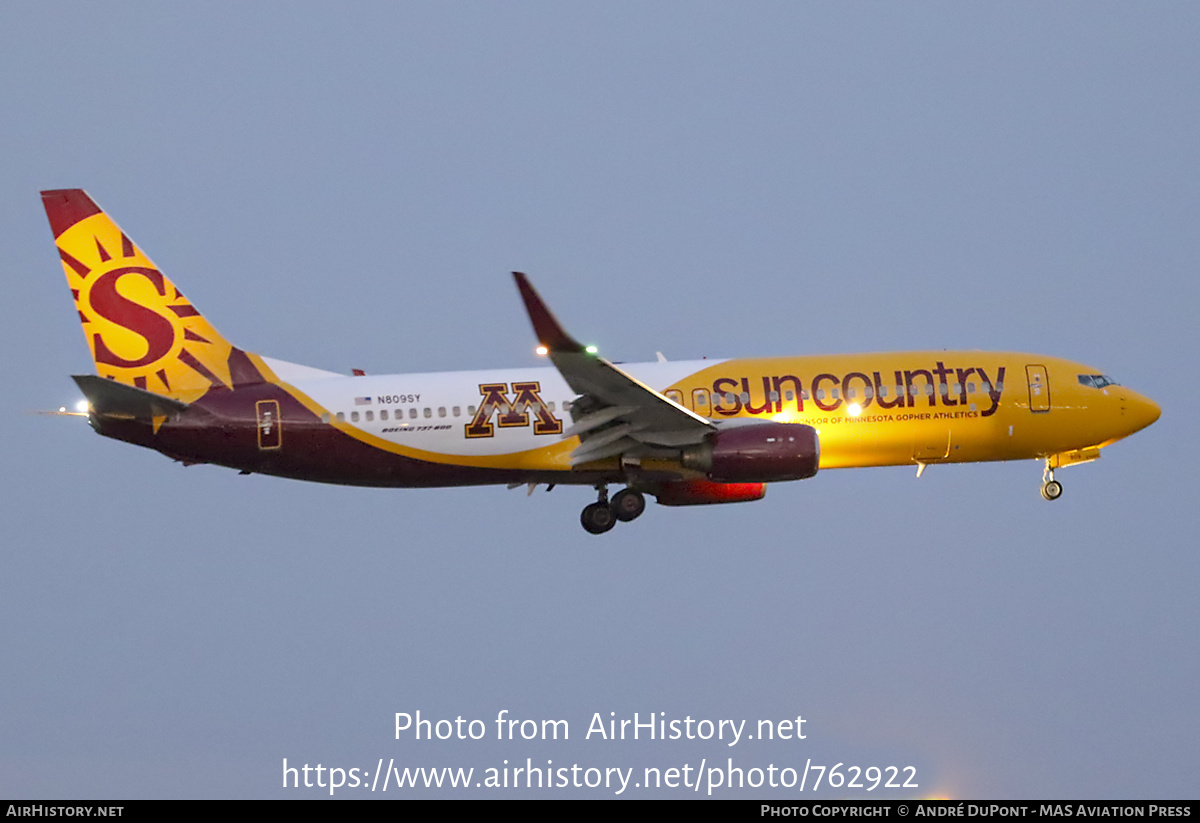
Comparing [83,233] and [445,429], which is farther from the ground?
[83,233]

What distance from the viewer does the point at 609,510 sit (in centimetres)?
5303

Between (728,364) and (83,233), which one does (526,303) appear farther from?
(83,233)

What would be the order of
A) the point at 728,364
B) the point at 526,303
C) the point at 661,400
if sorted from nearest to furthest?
the point at 526,303 → the point at 661,400 → the point at 728,364

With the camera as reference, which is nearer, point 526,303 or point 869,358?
point 526,303

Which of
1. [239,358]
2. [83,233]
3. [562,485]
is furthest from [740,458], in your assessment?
[83,233]

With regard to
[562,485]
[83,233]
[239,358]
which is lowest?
[562,485]

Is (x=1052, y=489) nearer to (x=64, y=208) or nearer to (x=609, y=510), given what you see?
(x=609, y=510)

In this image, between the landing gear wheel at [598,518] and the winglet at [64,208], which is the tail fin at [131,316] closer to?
the winglet at [64,208]

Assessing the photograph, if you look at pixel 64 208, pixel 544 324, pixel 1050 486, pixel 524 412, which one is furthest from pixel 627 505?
pixel 64 208

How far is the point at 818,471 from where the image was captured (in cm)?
5159

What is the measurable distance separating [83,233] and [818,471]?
21.2 metres

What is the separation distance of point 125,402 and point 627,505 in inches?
548

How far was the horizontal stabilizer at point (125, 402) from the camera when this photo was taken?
158ft

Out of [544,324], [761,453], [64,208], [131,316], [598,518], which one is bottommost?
[598,518]
